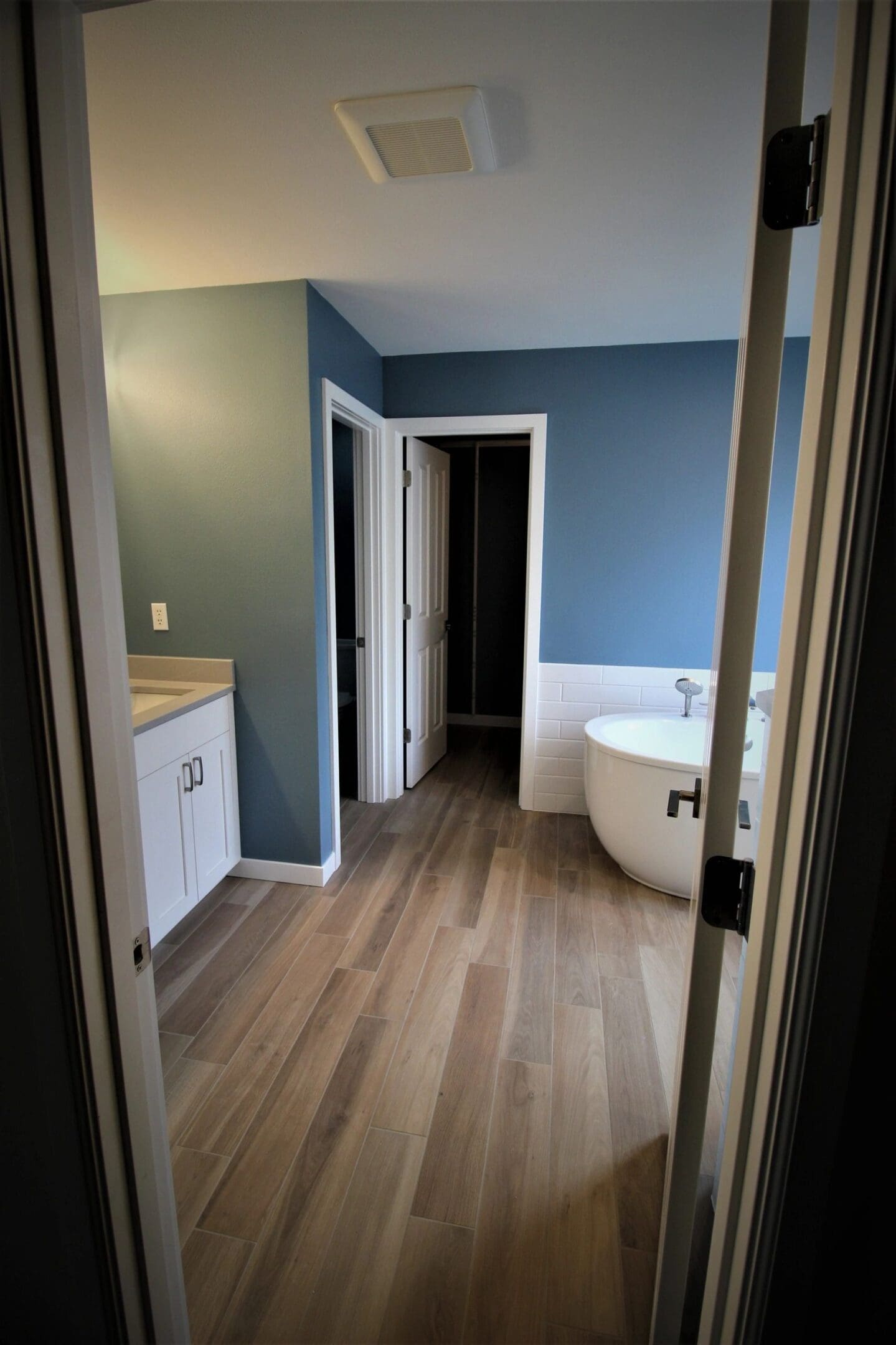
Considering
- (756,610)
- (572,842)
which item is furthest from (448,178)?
(572,842)

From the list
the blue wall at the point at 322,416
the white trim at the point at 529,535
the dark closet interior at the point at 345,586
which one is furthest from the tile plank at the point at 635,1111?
the dark closet interior at the point at 345,586

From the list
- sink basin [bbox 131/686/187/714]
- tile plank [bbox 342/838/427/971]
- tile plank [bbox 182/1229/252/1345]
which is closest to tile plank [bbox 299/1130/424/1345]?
tile plank [bbox 182/1229/252/1345]

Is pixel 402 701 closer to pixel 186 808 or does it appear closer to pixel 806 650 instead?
pixel 186 808

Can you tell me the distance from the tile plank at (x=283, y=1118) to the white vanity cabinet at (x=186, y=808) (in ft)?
2.29

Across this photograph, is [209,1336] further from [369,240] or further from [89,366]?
[369,240]

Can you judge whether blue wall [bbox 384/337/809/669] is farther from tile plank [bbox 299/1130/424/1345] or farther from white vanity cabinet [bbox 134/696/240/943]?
tile plank [bbox 299/1130/424/1345]

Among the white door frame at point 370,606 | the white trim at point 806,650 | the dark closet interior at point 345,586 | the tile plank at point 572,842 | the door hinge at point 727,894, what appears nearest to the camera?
the white trim at point 806,650

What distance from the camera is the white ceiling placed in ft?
3.99

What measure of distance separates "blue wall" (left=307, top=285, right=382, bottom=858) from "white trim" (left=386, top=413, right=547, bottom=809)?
1.45 feet

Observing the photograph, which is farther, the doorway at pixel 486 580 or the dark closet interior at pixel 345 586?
the doorway at pixel 486 580

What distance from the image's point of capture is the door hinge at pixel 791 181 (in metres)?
0.66

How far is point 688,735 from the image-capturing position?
3.21 m

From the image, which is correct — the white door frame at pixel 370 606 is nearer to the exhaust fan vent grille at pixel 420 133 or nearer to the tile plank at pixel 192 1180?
the exhaust fan vent grille at pixel 420 133

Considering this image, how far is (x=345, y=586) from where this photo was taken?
4812 millimetres
